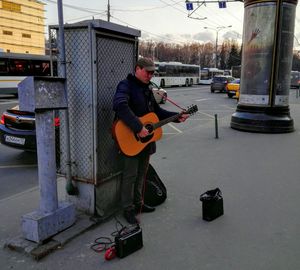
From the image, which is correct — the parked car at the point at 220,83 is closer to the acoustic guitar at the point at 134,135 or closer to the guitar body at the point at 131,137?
the acoustic guitar at the point at 134,135

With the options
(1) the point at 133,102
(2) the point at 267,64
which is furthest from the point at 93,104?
(2) the point at 267,64

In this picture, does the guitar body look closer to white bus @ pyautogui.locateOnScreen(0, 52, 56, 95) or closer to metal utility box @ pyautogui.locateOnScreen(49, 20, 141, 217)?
metal utility box @ pyautogui.locateOnScreen(49, 20, 141, 217)

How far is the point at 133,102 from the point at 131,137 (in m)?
0.39

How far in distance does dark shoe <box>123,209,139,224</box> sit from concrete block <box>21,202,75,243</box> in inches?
26.5

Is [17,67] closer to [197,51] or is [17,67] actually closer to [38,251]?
[38,251]

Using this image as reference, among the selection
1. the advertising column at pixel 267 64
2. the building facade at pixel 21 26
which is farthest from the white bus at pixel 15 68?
the building facade at pixel 21 26

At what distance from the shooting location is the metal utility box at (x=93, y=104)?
3607 mm

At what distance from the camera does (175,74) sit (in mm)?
41562

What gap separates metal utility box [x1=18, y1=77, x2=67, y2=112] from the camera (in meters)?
3.07

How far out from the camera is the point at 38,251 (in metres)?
3.12

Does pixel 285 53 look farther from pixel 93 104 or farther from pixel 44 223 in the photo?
pixel 44 223

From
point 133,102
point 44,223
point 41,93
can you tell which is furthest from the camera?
point 133,102

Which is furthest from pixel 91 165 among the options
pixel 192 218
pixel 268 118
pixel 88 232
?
pixel 268 118

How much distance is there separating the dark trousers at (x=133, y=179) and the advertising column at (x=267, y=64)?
6.60m
